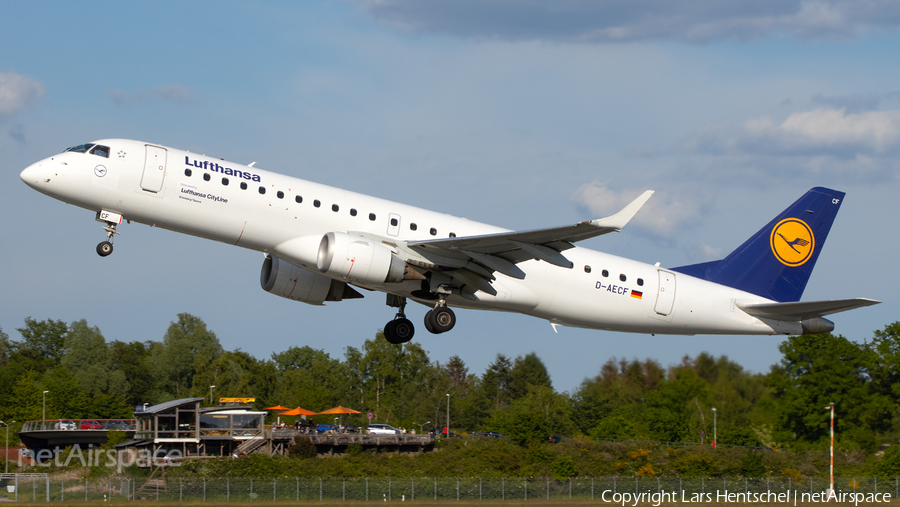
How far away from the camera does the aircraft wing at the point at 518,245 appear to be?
2623 centimetres

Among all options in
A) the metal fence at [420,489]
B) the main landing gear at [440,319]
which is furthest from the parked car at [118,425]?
the main landing gear at [440,319]

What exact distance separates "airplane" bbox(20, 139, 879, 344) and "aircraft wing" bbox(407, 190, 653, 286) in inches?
1.8

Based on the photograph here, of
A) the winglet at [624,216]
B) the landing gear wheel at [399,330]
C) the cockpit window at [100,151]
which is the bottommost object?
the landing gear wheel at [399,330]

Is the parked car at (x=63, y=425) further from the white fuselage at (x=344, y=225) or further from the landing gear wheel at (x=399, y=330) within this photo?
the white fuselage at (x=344, y=225)

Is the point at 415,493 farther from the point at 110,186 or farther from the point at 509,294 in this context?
the point at 110,186

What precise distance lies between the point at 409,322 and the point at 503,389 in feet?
206

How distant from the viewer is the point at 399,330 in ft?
109

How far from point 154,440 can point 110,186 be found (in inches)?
1154

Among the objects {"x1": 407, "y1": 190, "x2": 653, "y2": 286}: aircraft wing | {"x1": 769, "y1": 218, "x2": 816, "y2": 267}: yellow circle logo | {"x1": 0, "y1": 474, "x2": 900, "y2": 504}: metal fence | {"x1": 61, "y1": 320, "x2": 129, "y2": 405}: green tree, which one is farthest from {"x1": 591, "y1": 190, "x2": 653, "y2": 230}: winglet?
{"x1": 61, "y1": 320, "x2": 129, "y2": 405}: green tree

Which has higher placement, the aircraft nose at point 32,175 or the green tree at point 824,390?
the aircraft nose at point 32,175

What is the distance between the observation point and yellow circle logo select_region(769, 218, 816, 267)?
36.0 metres

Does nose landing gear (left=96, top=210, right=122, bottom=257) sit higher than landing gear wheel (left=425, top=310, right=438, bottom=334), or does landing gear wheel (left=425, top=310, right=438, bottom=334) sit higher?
nose landing gear (left=96, top=210, right=122, bottom=257)

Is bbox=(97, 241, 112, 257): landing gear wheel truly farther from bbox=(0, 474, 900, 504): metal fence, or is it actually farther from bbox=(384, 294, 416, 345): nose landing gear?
bbox=(0, 474, 900, 504): metal fence

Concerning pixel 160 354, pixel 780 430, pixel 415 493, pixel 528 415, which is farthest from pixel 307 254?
pixel 160 354
